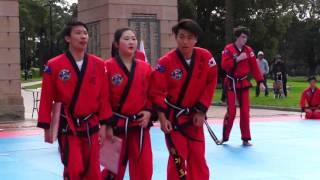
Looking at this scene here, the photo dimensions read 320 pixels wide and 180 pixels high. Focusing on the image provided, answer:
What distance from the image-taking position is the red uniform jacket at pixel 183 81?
548 centimetres

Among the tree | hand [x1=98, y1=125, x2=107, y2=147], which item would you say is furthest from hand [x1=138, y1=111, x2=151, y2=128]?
the tree

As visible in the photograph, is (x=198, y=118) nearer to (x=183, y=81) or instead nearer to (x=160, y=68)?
(x=183, y=81)

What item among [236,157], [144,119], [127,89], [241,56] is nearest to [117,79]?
[127,89]

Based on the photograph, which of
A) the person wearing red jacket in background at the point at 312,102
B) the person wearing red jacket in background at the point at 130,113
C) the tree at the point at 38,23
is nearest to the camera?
the person wearing red jacket in background at the point at 130,113

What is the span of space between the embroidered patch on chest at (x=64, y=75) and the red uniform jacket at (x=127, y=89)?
1.40 ft

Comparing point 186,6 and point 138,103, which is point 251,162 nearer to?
point 138,103

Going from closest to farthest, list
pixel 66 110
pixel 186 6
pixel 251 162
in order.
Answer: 1. pixel 66 110
2. pixel 251 162
3. pixel 186 6

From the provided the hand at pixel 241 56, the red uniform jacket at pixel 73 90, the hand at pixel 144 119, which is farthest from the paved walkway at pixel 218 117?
the hand at pixel 144 119

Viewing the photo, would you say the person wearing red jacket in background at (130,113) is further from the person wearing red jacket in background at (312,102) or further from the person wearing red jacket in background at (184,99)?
the person wearing red jacket in background at (312,102)

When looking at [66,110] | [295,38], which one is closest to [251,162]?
[66,110]

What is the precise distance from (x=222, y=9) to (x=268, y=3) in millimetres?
2951

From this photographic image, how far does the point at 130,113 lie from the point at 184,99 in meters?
0.54

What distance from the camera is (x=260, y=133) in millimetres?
11555

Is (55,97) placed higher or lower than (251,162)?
higher
